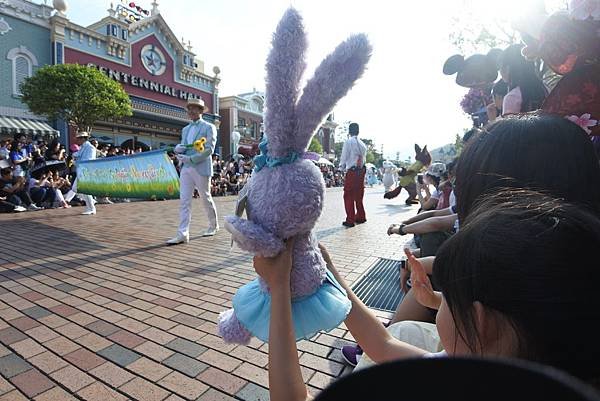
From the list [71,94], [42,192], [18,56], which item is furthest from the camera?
[18,56]

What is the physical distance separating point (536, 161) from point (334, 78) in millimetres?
672

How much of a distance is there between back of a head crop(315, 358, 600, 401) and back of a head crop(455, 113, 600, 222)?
0.92m

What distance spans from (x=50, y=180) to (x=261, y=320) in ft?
34.6

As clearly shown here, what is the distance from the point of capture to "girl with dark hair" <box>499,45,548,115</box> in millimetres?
2014

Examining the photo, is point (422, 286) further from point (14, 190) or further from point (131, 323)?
point (14, 190)

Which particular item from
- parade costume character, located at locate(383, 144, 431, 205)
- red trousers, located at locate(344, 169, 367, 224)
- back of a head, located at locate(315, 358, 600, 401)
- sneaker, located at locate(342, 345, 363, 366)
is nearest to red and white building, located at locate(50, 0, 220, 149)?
parade costume character, located at locate(383, 144, 431, 205)

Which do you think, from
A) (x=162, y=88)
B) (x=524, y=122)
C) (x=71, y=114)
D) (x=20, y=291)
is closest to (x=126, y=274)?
(x=20, y=291)

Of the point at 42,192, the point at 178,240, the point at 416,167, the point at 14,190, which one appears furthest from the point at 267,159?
the point at 42,192

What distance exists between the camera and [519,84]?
213cm

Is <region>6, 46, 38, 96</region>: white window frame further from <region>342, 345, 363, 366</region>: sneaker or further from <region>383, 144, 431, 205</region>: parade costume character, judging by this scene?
<region>342, 345, 363, 366</region>: sneaker

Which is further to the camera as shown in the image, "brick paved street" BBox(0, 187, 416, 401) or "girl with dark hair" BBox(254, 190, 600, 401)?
"brick paved street" BBox(0, 187, 416, 401)

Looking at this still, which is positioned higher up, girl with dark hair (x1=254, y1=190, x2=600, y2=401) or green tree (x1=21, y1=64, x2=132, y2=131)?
green tree (x1=21, y1=64, x2=132, y2=131)

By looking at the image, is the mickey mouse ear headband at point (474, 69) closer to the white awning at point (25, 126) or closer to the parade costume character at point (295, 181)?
the parade costume character at point (295, 181)

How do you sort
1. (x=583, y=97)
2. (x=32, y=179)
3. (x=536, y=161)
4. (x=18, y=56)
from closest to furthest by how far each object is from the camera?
1. (x=536, y=161)
2. (x=583, y=97)
3. (x=32, y=179)
4. (x=18, y=56)
